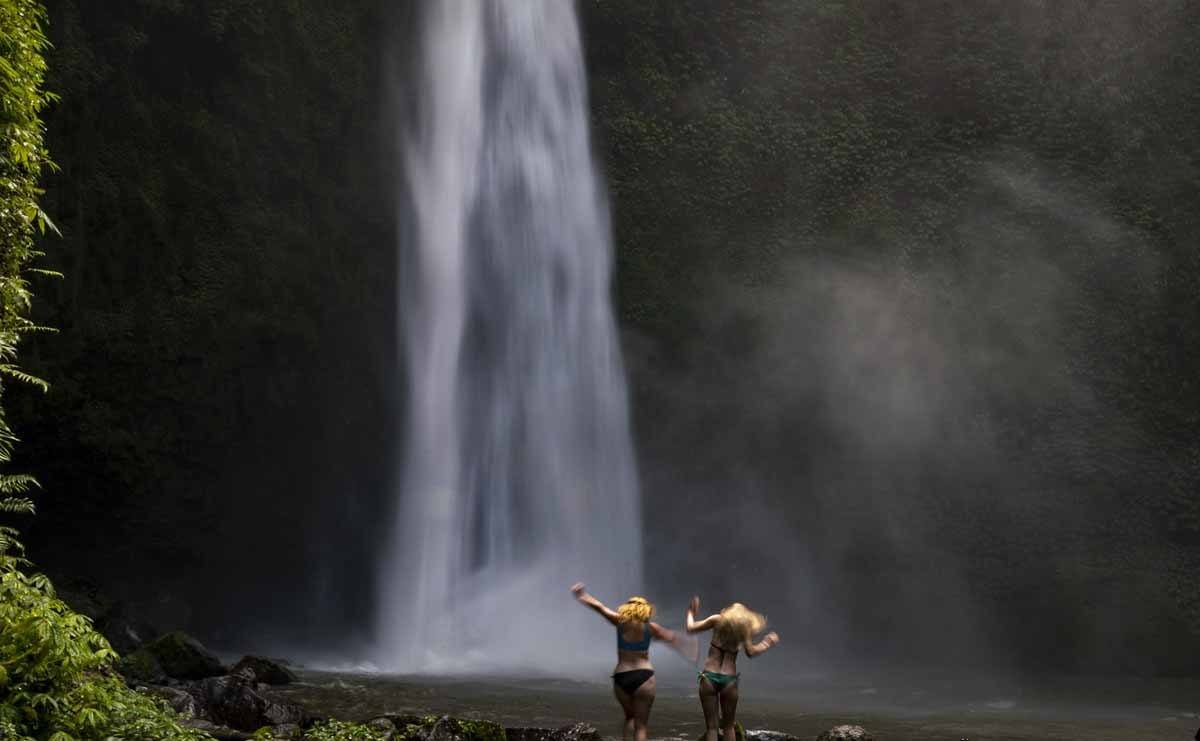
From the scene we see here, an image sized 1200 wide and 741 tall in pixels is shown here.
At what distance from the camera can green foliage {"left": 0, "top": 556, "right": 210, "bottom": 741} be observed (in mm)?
6129

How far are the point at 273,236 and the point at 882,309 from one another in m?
13.2

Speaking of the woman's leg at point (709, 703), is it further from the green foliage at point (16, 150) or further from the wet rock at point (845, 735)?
the green foliage at point (16, 150)

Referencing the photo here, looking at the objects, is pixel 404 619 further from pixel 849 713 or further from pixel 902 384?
pixel 902 384

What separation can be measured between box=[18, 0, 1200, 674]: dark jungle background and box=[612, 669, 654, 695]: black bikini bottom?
49.5ft

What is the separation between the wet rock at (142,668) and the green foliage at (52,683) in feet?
22.7

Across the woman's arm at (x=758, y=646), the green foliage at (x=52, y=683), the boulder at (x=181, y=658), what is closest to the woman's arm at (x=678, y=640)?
the woman's arm at (x=758, y=646)

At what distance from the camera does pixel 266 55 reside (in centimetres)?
2247

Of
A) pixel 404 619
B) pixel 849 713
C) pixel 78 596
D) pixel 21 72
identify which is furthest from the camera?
pixel 404 619

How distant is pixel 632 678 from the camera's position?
285 inches

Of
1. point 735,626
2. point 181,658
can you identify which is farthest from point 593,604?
point 181,658

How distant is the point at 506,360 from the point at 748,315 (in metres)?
5.63

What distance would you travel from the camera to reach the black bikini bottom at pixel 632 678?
23.7 ft

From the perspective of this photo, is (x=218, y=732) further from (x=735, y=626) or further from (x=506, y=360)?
(x=506, y=360)

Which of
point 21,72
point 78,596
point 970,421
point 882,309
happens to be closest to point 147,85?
point 78,596
